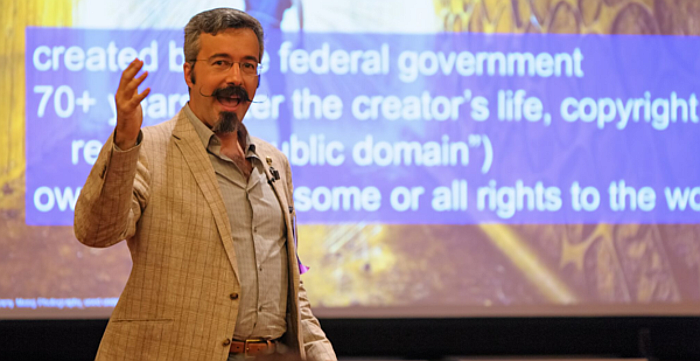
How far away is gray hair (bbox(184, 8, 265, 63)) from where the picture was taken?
68.7 inches

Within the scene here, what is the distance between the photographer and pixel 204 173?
5.49 ft

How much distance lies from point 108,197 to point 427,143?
92.3 inches

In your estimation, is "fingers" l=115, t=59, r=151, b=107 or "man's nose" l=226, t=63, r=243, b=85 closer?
"fingers" l=115, t=59, r=151, b=107

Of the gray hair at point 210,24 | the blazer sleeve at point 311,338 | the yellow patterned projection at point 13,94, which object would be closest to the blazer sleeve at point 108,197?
the gray hair at point 210,24

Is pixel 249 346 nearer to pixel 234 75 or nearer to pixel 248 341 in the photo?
pixel 248 341

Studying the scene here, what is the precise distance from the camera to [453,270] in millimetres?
3654

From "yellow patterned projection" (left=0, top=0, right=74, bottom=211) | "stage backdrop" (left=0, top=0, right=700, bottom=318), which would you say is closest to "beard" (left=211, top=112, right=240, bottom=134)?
"stage backdrop" (left=0, top=0, right=700, bottom=318)

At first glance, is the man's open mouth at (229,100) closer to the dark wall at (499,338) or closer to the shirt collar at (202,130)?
the shirt collar at (202,130)

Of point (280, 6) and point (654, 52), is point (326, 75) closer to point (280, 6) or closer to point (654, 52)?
point (280, 6)

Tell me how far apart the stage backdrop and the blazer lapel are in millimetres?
1722

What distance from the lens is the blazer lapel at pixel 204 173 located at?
162cm

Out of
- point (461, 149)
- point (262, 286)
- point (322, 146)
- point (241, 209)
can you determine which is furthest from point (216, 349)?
point (461, 149)

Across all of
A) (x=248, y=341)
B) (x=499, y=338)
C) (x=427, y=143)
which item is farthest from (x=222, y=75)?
(x=499, y=338)

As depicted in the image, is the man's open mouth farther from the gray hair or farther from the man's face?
the gray hair
